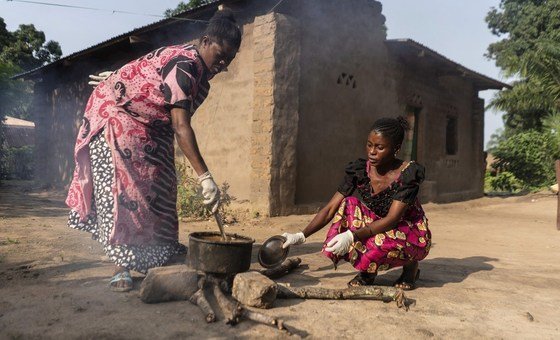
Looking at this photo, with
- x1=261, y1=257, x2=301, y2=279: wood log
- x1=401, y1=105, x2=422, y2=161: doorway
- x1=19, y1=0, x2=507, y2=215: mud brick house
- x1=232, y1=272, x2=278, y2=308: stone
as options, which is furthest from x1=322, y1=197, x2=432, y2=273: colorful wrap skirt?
x1=401, y1=105, x2=422, y2=161: doorway

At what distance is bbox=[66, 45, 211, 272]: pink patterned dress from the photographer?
2424 millimetres

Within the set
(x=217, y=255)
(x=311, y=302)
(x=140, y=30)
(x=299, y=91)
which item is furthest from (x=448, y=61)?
(x=217, y=255)

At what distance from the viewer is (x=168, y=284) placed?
2.20 m

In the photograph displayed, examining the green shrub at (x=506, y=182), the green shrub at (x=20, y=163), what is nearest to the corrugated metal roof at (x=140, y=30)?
the green shrub at (x=20, y=163)

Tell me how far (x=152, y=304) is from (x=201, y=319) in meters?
0.34

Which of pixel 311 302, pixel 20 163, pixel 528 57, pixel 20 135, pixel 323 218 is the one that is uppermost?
pixel 528 57

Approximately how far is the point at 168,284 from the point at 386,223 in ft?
4.09

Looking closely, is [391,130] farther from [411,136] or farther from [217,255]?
[411,136]

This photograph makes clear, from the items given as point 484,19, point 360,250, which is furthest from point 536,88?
point 360,250

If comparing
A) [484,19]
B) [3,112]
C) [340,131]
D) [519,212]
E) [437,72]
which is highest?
[484,19]

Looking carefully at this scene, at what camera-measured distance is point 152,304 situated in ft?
7.19

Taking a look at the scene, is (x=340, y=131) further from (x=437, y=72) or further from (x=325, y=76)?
(x=437, y=72)

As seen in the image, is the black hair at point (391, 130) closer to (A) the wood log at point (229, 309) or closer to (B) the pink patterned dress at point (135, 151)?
(B) the pink patterned dress at point (135, 151)

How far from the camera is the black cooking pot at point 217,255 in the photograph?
87.0 inches
